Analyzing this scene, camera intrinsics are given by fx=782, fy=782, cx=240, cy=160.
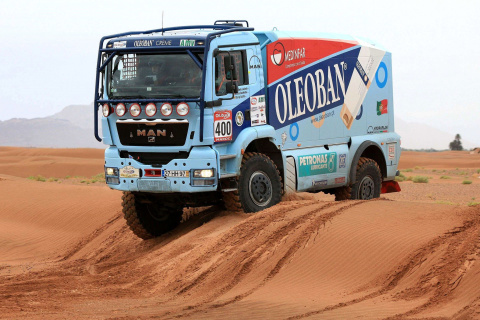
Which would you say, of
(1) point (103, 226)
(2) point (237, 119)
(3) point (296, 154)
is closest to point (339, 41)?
(3) point (296, 154)

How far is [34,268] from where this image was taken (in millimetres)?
14391

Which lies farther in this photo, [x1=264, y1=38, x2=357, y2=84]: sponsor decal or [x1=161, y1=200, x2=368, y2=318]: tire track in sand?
[x1=264, y1=38, x2=357, y2=84]: sponsor decal

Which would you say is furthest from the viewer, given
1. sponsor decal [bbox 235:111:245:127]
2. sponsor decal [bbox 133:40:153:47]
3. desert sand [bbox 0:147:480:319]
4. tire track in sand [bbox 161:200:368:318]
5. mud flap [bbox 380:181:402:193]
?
mud flap [bbox 380:181:402:193]

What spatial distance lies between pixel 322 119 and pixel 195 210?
3227 mm

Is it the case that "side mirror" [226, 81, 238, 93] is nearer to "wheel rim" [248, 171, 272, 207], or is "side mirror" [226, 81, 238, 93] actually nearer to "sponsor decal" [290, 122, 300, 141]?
"wheel rim" [248, 171, 272, 207]

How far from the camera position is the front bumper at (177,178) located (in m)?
13.1

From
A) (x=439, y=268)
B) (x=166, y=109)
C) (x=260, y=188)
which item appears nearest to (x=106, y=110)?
(x=166, y=109)

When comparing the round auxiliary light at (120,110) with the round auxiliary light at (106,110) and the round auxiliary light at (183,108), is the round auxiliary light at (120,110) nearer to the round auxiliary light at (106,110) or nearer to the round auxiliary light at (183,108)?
the round auxiliary light at (106,110)

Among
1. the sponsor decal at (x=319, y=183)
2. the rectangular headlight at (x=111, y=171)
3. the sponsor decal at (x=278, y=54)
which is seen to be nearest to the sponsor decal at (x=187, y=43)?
the sponsor decal at (x=278, y=54)

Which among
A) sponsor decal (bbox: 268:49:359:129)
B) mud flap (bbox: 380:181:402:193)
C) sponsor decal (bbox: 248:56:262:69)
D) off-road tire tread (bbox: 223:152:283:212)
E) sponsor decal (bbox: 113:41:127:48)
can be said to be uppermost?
sponsor decal (bbox: 113:41:127:48)

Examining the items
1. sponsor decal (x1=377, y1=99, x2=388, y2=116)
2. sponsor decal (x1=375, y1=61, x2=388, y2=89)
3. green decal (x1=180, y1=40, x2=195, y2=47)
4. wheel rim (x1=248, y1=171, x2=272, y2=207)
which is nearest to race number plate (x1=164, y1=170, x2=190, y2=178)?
wheel rim (x1=248, y1=171, x2=272, y2=207)

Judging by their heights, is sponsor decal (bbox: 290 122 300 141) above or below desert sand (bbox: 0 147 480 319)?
above

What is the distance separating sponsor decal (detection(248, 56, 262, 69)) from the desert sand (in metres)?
2.54

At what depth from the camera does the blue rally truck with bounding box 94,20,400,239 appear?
43.2ft
